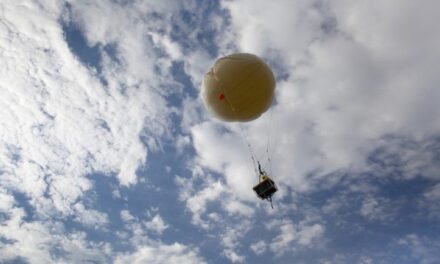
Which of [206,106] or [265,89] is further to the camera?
[206,106]

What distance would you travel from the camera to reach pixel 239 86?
1728 cm

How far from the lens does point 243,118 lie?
1878cm

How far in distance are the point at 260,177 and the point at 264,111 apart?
3576 millimetres

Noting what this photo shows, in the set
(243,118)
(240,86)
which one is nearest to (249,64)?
(240,86)

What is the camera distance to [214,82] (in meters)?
17.8

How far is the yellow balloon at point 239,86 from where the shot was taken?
17.3m

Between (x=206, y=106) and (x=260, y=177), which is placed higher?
(x=206, y=106)

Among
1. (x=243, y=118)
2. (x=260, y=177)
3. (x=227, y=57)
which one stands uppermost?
(x=227, y=57)

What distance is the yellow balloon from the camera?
17.3 metres

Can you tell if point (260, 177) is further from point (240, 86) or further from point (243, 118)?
point (240, 86)

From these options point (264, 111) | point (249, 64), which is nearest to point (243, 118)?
point (264, 111)

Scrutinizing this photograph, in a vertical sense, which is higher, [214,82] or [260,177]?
[214,82]

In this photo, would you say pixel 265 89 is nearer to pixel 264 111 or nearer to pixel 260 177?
pixel 264 111

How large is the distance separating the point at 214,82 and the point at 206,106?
68.5 inches
